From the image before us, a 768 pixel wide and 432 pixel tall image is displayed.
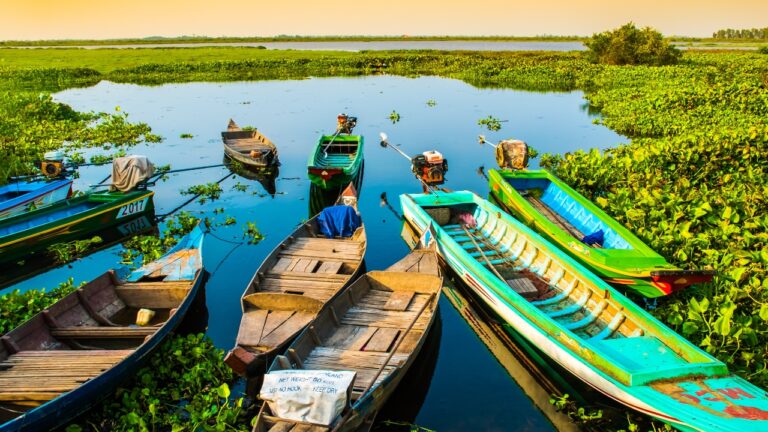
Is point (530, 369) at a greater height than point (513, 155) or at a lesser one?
lesser

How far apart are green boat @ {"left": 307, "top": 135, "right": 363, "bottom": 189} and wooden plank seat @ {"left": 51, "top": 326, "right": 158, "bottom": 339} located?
10.0 metres

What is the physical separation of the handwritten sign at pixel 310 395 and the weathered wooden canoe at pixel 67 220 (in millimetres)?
11803

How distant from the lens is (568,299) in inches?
428

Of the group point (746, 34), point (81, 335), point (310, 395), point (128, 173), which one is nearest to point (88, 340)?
point (81, 335)

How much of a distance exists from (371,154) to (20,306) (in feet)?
61.8

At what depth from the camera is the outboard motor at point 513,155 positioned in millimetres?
20722

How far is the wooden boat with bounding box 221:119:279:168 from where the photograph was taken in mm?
22812

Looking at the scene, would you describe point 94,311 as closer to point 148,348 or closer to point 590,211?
point 148,348

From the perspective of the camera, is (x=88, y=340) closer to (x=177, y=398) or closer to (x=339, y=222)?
(x=177, y=398)

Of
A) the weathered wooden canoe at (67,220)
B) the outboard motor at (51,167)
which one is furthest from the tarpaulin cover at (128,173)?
the outboard motor at (51,167)

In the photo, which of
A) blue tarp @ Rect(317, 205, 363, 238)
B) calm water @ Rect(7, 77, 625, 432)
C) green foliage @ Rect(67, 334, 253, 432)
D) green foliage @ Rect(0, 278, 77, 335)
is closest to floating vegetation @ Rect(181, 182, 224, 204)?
calm water @ Rect(7, 77, 625, 432)

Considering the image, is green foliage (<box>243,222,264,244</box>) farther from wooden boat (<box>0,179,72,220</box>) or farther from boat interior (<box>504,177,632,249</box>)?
boat interior (<box>504,177,632,249</box>)

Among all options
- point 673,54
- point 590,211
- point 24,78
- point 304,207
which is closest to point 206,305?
Result: point 304,207

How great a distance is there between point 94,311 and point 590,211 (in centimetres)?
1335
